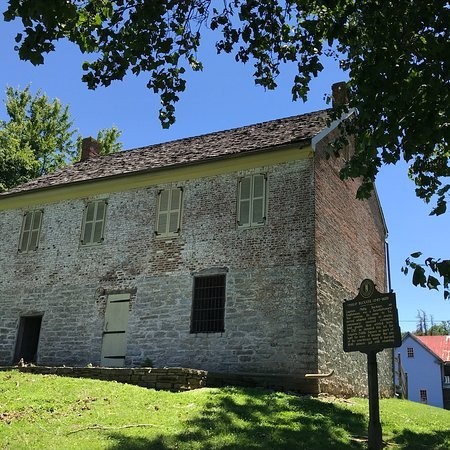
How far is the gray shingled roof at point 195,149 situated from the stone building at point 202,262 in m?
Answer: 0.11

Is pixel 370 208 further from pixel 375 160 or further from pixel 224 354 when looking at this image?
pixel 375 160

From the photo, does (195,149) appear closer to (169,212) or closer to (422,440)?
(169,212)

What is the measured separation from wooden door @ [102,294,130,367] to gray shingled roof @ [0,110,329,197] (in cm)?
409

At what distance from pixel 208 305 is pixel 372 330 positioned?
278 inches

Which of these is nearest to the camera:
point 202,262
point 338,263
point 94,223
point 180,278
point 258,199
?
point 258,199

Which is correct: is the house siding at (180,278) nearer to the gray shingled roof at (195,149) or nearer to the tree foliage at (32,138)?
the gray shingled roof at (195,149)

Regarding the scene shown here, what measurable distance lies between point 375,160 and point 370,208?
12.3 metres

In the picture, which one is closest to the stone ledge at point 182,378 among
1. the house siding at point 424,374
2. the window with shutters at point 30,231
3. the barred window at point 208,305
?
the barred window at point 208,305

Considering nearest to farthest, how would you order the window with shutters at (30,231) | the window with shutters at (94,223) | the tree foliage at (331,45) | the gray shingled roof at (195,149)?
the tree foliage at (331,45)
the gray shingled roof at (195,149)
the window with shutters at (94,223)
the window with shutters at (30,231)

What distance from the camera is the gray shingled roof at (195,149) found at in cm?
1675

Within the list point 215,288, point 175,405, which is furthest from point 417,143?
point 215,288

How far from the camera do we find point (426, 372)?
48.4 meters

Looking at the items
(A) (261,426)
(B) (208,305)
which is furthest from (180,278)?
(A) (261,426)

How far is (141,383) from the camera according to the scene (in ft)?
41.7
